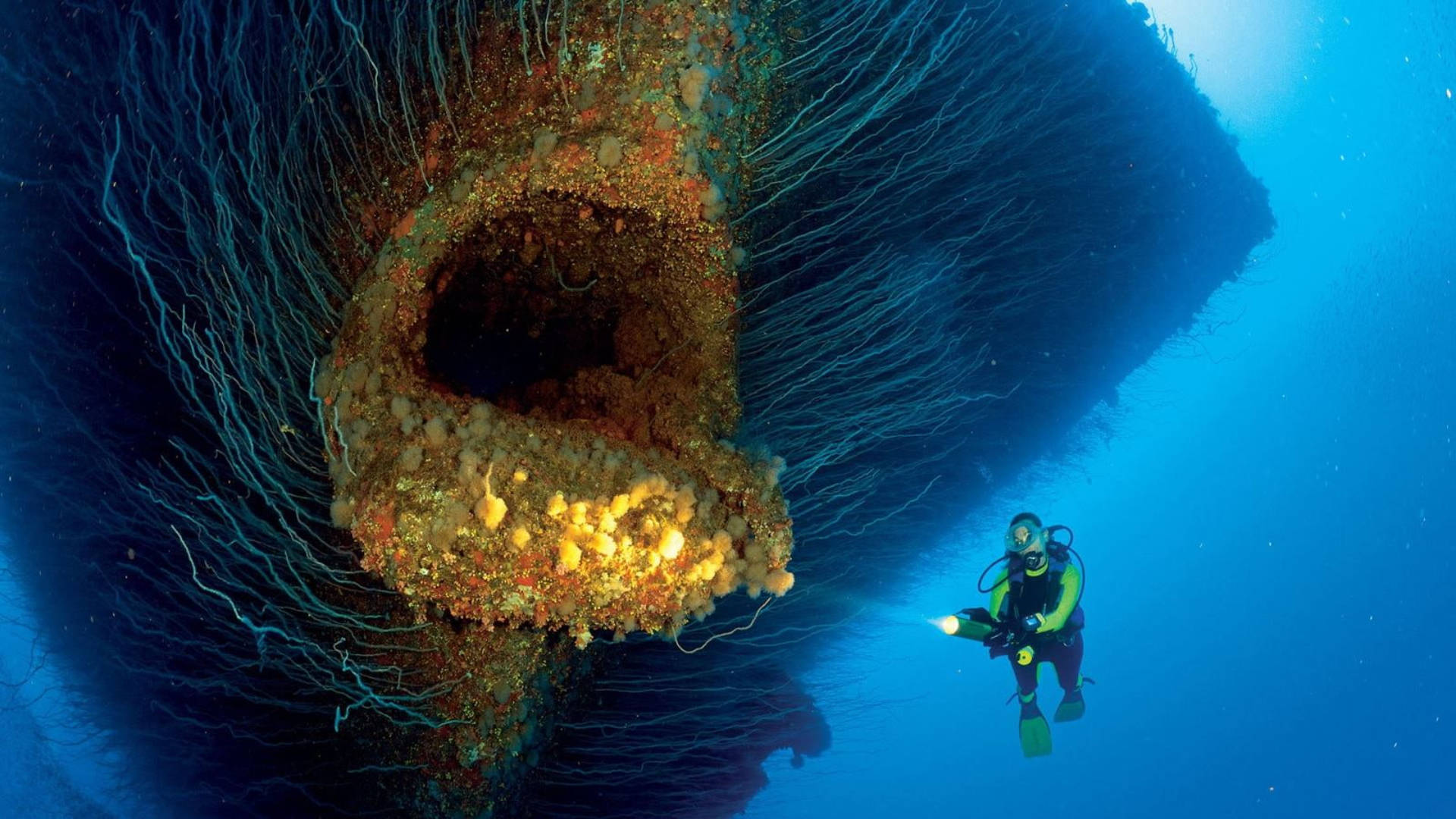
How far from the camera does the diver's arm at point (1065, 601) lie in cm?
732

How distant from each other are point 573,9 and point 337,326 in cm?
121

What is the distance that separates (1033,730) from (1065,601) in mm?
3152

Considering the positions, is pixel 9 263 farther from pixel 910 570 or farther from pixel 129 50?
pixel 910 570

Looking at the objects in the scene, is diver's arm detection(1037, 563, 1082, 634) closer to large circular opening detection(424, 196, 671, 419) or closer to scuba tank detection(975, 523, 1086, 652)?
scuba tank detection(975, 523, 1086, 652)

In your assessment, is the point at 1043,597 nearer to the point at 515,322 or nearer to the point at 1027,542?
the point at 1027,542

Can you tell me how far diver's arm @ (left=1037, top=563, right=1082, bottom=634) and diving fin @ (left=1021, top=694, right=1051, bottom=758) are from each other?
2.30 metres

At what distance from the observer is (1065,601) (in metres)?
7.33

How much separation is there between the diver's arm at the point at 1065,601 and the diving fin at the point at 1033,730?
90.6 inches

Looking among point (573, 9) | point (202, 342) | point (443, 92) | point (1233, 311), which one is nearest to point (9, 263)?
point (202, 342)

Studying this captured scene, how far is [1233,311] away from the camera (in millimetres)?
47812

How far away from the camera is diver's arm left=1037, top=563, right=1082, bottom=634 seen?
732cm

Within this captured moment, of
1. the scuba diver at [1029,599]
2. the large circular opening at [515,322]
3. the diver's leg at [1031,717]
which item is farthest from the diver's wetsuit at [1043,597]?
the large circular opening at [515,322]

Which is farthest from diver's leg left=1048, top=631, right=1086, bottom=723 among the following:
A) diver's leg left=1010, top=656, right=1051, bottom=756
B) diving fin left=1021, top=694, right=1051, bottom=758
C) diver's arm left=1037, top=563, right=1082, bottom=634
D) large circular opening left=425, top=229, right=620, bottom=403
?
large circular opening left=425, top=229, right=620, bottom=403

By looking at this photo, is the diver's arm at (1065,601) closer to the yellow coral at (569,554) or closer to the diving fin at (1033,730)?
the diving fin at (1033,730)
